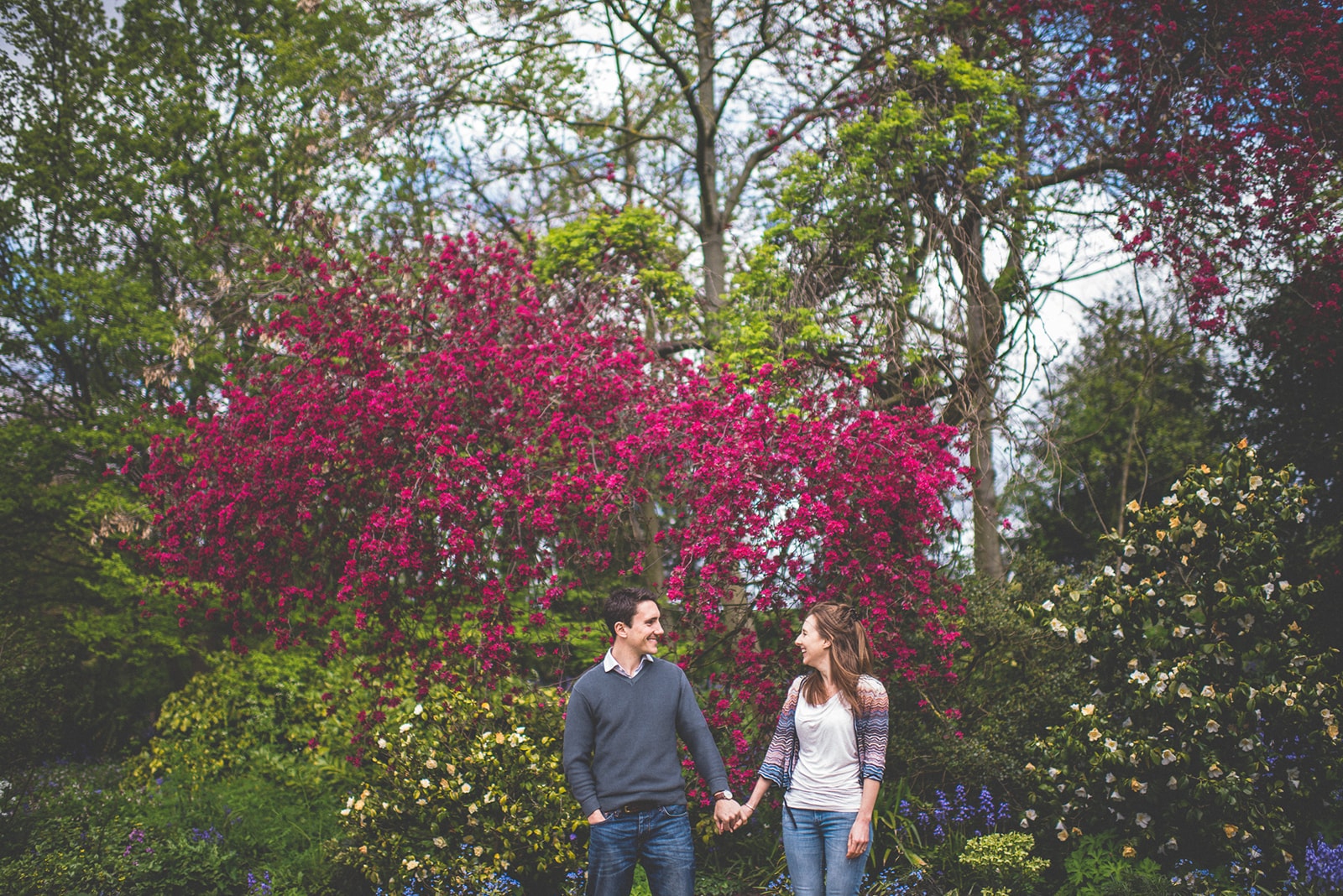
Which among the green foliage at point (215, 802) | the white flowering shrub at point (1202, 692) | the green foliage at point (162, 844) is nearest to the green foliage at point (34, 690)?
the green foliage at point (215, 802)

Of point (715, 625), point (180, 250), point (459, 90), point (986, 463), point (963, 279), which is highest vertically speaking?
point (459, 90)

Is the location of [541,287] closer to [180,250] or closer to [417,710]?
[417,710]

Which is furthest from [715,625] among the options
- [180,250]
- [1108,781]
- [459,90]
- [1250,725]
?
[180,250]

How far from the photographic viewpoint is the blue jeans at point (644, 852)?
336 centimetres

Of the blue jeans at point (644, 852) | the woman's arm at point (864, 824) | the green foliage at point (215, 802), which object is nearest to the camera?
the woman's arm at point (864, 824)

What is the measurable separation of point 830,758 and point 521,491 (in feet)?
9.95

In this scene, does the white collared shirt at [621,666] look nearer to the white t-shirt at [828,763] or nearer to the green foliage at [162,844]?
the white t-shirt at [828,763]

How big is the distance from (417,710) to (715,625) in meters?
1.83

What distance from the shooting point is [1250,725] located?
172 inches

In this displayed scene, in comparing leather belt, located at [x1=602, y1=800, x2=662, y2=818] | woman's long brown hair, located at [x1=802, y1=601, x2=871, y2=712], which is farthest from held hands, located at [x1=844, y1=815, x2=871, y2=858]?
leather belt, located at [x1=602, y1=800, x2=662, y2=818]

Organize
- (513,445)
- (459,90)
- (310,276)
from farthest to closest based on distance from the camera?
(459,90), (310,276), (513,445)

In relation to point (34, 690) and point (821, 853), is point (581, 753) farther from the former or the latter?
point (34, 690)

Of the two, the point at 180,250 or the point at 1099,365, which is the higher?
the point at 180,250

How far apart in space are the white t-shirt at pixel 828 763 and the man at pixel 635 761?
0.28 meters
